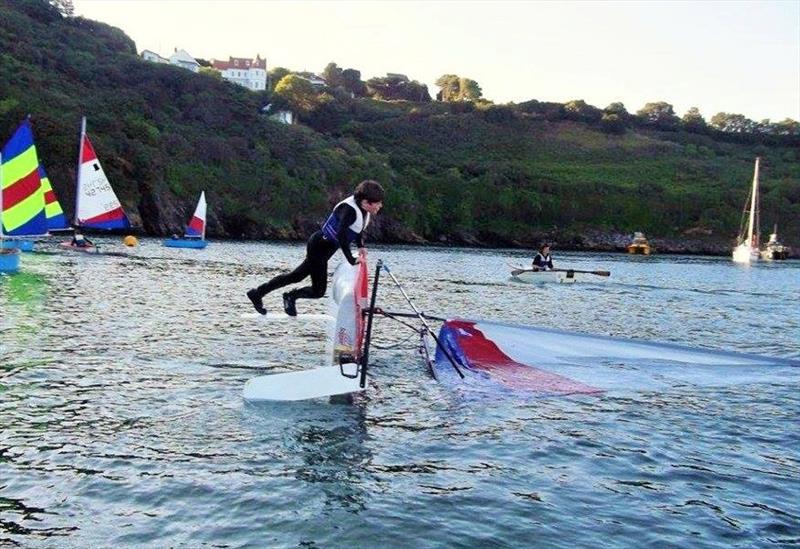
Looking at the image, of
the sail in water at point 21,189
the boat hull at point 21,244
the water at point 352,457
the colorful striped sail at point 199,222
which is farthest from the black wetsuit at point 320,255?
the colorful striped sail at point 199,222

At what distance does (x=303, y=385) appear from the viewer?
11.7 metres

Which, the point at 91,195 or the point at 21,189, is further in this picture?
the point at 91,195

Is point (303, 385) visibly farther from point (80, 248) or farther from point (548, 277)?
point (80, 248)

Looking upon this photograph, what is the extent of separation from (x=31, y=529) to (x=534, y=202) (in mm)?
134848

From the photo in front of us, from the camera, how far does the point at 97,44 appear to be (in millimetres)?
133250

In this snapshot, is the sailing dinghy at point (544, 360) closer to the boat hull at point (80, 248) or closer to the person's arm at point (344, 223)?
the person's arm at point (344, 223)

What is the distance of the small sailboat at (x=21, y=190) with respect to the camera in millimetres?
34344

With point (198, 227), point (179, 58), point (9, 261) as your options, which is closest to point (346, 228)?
point (9, 261)

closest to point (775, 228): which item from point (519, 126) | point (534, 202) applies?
point (534, 202)

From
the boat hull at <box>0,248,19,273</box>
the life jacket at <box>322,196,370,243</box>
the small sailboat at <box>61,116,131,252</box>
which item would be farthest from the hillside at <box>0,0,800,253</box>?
the life jacket at <box>322,196,370,243</box>

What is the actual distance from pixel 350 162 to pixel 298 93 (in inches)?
1875

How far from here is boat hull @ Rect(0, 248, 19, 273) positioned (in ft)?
102

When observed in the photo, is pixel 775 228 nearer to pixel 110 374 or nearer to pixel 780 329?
pixel 780 329

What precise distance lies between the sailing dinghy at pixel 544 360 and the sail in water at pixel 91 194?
1580 inches
